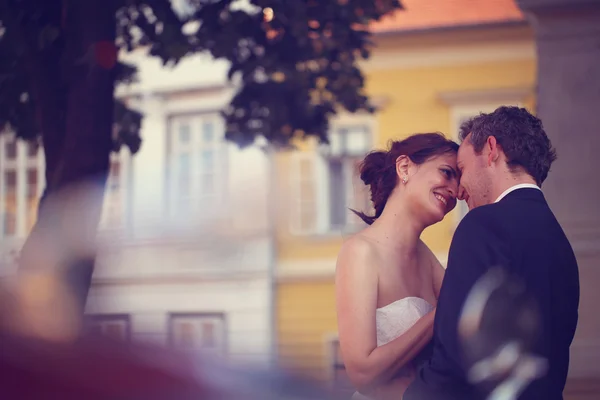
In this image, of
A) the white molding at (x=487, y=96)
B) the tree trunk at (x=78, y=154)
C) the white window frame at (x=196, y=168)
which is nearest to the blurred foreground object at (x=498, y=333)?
the tree trunk at (x=78, y=154)

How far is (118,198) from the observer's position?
18.9m

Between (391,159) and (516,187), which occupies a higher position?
(391,159)

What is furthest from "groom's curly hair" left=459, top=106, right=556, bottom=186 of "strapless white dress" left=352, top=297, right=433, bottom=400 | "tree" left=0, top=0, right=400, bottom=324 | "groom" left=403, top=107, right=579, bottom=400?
"tree" left=0, top=0, right=400, bottom=324

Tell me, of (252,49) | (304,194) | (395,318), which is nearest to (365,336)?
(395,318)

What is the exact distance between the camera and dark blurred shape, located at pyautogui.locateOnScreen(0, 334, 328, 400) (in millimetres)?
2893

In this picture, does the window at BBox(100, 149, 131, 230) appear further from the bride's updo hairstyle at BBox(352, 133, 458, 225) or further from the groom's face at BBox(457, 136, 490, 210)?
the groom's face at BBox(457, 136, 490, 210)

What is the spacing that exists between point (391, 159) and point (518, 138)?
0.78 metres

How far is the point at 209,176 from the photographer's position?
1867 cm

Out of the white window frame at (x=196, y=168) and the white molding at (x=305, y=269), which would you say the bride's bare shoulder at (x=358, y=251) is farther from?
the white window frame at (x=196, y=168)

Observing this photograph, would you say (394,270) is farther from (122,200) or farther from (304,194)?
(122,200)

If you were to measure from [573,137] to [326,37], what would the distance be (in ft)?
9.63

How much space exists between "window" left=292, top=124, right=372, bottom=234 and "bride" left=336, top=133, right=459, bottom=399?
529 inches

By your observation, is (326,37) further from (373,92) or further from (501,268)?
(373,92)

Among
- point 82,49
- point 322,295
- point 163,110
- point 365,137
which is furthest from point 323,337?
point 82,49
